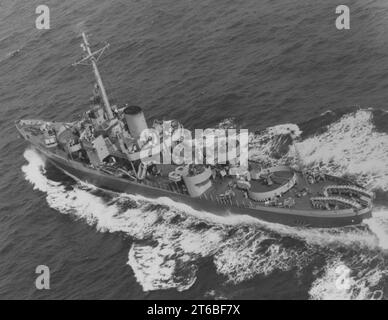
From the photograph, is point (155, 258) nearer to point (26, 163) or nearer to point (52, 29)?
point (26, 163)

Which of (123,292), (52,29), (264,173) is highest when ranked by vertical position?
(52,29)

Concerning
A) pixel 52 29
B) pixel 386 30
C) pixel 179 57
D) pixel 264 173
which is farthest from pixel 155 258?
pixel 52 29

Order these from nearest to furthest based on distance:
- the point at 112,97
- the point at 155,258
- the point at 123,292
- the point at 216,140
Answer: the point at 123,292
the point at 155,258
the point at 216,140
the point at 112,97

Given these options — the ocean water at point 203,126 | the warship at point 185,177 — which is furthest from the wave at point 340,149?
the warship at point 185,177

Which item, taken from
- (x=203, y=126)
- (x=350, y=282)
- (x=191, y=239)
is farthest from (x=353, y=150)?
(x=203, y=126)

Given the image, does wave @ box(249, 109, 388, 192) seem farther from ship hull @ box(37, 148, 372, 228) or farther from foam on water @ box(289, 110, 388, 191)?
ship hull @ box(37, 148, 372, 228)

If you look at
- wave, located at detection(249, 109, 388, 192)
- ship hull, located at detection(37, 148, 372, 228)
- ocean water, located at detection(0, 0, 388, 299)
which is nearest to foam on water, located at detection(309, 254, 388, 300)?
ocean water, located at detection(0, 0, 388, 299)
